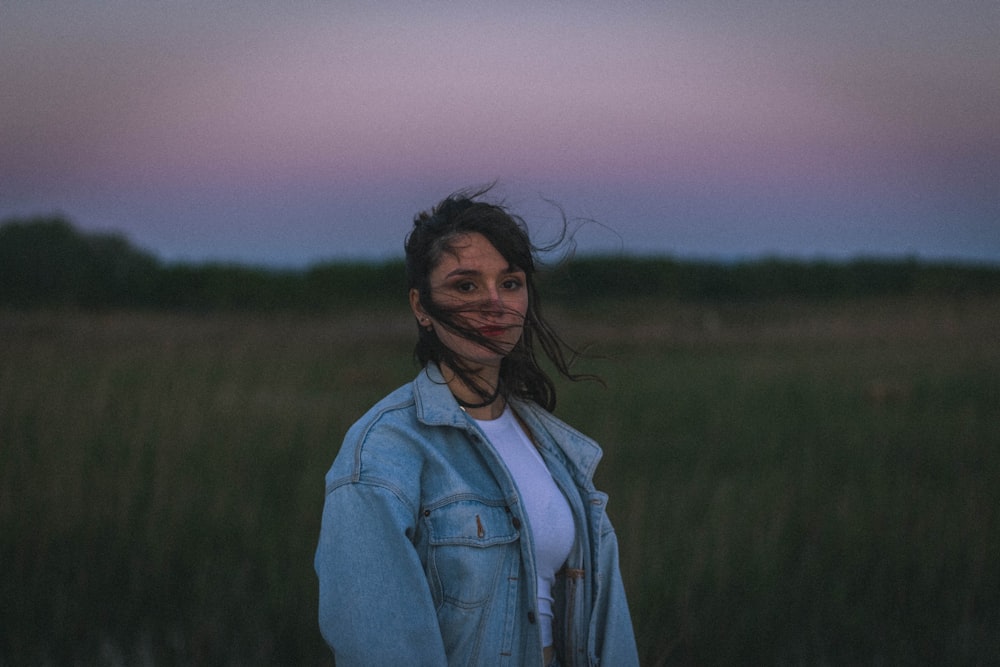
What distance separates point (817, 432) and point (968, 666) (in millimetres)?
4450

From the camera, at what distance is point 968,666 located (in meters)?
4.03

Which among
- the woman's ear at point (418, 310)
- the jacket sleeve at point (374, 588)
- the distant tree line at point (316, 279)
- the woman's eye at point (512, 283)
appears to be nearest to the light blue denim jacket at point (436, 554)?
the jacket sleeve at point (374, 588)

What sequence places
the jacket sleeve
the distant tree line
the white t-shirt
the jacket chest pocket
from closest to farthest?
1. the jacket sleeve
2. the jacket chest pocket
3. the white t-shirt
4. the distant tree line

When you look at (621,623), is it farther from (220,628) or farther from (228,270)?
(228,270)

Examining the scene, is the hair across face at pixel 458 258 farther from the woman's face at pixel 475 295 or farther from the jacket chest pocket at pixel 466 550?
the jacket chest pocket at pixel 466 550

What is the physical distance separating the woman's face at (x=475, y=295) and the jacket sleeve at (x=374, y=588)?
0.42 meters

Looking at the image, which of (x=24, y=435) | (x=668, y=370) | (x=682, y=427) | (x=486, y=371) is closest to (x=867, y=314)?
(x=668, y=370)

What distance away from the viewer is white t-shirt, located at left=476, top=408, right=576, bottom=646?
6.30 ft

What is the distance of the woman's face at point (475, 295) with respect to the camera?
1.93 metres

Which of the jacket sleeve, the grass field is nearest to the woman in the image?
the jacket sleeve

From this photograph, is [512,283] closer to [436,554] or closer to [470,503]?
[470,503]

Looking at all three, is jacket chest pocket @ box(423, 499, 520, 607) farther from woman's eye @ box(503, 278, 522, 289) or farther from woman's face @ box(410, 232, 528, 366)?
woman's eye @ box(503, 278, 522, 289)

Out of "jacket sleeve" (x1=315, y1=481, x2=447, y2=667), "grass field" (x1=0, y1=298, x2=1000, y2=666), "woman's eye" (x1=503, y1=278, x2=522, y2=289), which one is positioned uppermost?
"woman's eye" (x1=503, y1=278, x2=522, y2=289)

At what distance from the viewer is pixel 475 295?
1.94m
